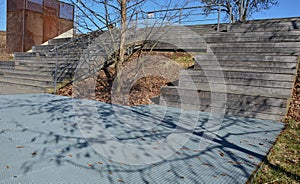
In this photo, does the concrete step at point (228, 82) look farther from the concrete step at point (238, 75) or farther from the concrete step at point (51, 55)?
the concrete step at point (51, 55)

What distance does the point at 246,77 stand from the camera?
4.87 meters

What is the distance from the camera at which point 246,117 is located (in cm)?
428

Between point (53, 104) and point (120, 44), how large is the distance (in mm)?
1948

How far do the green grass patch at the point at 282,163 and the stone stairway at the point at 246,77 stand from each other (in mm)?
1257

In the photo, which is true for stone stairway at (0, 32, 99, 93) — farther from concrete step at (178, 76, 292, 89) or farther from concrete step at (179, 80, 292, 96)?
concrete step at (179, 80, 292, 96)

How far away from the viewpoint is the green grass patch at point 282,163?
1.92 m

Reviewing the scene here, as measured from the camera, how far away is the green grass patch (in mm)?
1917

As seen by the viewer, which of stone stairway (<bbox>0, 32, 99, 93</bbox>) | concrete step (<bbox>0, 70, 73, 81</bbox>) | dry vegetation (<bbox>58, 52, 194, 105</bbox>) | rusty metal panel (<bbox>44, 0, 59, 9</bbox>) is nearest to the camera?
dry vegetation (<bbox>58, 52, 194, 105</bbox>)

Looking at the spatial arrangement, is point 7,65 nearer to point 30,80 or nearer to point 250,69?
point 30,80

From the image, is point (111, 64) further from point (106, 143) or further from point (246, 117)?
point (106, 143)

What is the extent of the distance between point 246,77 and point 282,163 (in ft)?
9.59

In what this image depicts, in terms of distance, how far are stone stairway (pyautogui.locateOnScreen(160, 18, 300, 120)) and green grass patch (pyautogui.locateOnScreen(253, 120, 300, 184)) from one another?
4.13 feet

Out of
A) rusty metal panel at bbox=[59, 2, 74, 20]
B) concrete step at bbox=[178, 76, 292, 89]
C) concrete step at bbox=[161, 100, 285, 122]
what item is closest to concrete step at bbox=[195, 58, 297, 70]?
concrete step at bbox=[178, 76, 292, 89]

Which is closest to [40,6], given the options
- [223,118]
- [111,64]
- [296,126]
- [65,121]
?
[111,64]
